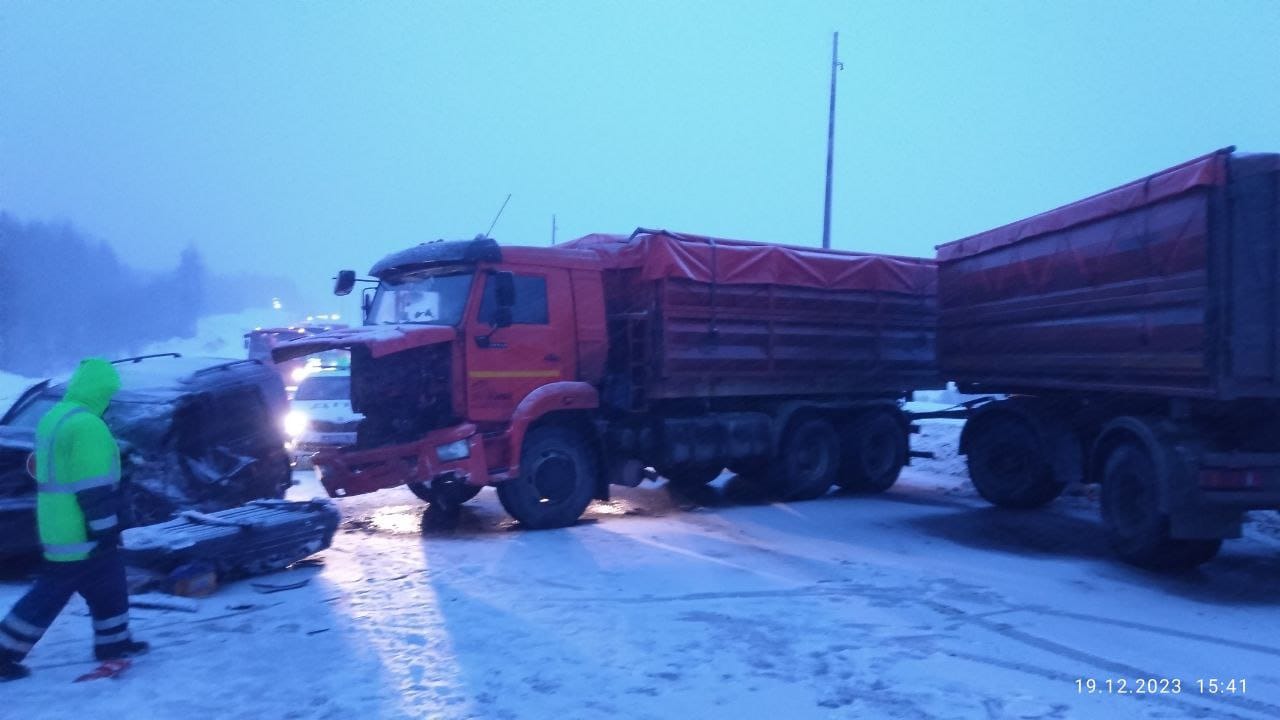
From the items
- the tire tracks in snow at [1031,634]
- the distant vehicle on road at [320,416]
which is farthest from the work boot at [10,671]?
the distant vehicle on road at [320,416]

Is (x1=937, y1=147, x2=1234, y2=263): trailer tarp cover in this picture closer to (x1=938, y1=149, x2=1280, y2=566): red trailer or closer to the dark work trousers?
(x1=938, y1=149, x2=1280, y2=566): red trailer

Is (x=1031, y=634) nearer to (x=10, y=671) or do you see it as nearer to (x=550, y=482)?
(x=550, y=482)

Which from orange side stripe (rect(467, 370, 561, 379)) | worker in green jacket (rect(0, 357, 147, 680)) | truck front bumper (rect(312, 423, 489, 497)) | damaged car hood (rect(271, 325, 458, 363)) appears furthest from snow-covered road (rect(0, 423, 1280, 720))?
damaged car hood (rect(271, 325, 458, 363))

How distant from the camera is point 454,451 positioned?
28.4 feet

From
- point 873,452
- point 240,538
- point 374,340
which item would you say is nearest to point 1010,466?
point 873,452

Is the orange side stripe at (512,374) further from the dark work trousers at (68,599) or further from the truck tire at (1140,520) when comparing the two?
the truck tire at (1140,520)

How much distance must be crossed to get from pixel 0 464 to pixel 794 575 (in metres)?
6.43

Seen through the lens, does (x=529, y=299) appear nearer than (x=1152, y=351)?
No

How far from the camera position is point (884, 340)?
1244 cm

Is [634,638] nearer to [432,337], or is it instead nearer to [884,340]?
[432,337]

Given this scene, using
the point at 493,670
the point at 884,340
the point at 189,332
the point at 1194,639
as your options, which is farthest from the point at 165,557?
the point at 189,332

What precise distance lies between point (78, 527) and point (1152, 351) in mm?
7855

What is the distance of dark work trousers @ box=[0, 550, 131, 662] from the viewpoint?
15.7ft

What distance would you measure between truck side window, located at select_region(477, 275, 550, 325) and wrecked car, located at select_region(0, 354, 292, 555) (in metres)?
2.54
